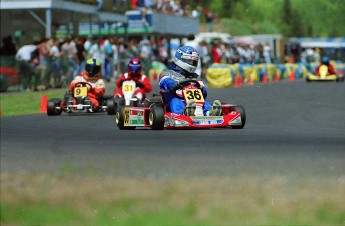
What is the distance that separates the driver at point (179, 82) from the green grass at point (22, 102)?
6835 mm

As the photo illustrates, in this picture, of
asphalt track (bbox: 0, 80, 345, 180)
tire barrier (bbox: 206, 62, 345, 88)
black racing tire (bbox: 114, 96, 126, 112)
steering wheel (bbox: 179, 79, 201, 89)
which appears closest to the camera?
asphalt track (bbox: 0, 80, 345, 180)

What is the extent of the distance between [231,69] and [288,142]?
18366 millimetres

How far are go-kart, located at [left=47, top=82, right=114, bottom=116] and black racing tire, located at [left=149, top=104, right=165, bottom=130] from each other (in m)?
4.87

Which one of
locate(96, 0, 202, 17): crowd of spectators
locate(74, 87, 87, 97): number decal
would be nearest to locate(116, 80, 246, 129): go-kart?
locate(74, 87, 87, 97): number decal

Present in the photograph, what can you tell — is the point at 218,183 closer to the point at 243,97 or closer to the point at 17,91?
the point at 243,97

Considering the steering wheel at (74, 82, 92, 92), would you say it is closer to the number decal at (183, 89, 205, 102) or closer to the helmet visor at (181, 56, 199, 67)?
the number decal at (183, 89, 205, 102)

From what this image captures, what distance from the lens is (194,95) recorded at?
46.0 ft

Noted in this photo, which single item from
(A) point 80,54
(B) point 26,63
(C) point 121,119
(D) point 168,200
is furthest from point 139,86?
(D) point 168,200

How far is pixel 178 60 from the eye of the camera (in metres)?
13.9

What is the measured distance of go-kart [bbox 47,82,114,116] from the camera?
718 inches

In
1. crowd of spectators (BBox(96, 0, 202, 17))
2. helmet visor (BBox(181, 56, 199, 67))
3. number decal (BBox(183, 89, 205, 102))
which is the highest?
crowd of spectators (BBox(96, 0, 202, 17))

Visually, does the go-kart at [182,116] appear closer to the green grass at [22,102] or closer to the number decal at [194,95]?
the number decal at [194,95]

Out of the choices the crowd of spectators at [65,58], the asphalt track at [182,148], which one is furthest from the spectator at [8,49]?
the asphalt track at [182,148]

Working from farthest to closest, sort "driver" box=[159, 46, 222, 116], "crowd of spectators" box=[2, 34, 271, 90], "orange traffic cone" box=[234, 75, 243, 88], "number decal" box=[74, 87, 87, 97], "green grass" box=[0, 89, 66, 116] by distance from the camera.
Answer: "orange traffic cone" box=[234, 75, 243, 88] → "crowd of spectators" box=[2, 34, 271, 90] → "green grass" box=[0, 89, 66, 116] → "number decal" box=[74, 87, 87, 97] → "driver" box=[159, 46, 222, 116]
